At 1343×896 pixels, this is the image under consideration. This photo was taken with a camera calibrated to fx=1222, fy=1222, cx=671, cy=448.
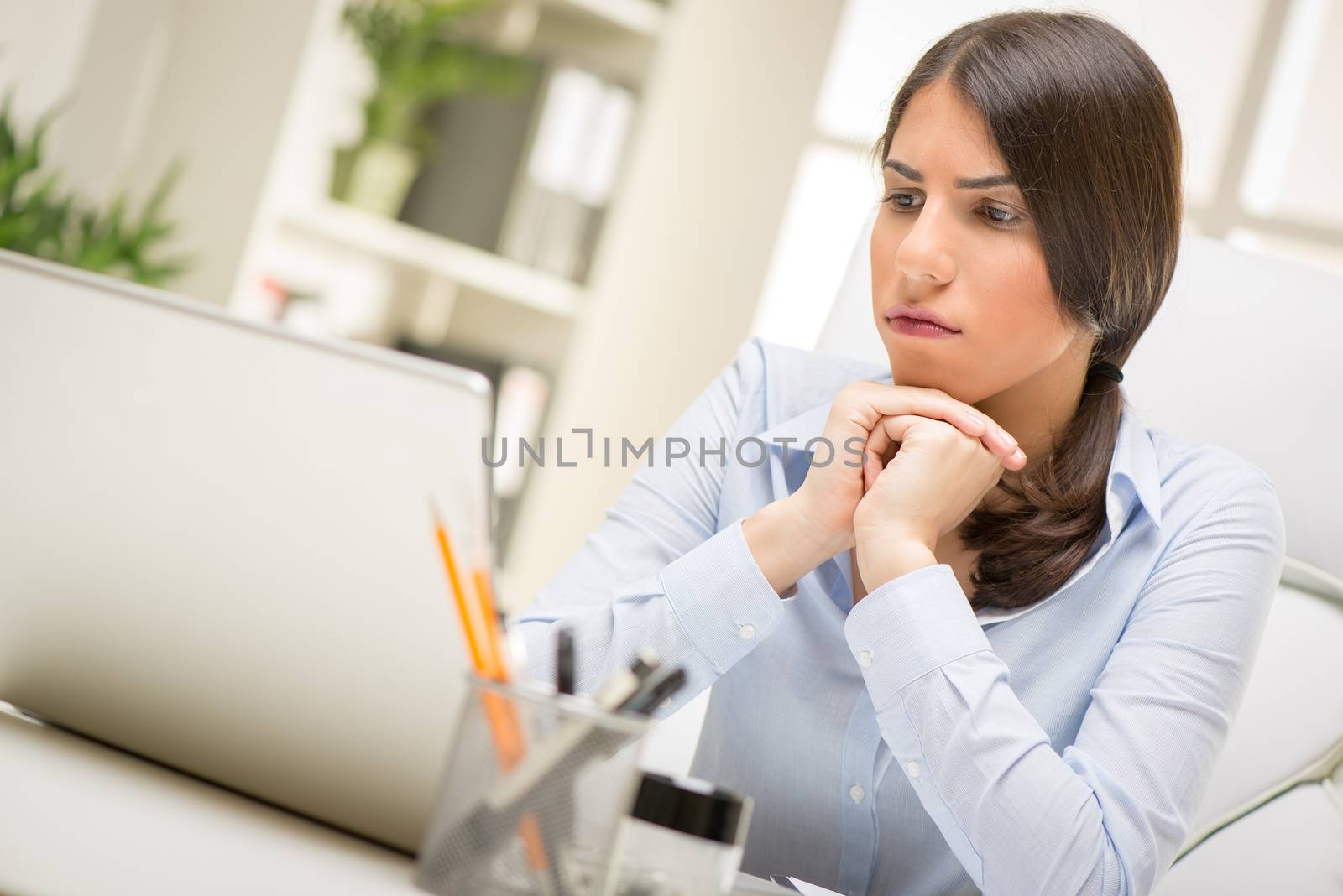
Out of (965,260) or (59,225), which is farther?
(59,225)

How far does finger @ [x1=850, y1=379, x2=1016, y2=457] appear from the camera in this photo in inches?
41.1

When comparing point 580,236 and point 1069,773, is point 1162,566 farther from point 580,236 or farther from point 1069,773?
point 580,236

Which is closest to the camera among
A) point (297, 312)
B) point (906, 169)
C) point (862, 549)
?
point (862, 549)

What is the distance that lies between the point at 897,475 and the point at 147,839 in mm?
648

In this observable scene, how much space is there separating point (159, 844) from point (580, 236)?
2296mm

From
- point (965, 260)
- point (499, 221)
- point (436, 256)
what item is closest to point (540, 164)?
point (499, 221)

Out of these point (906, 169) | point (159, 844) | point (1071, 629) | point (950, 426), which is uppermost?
point (906, 169)

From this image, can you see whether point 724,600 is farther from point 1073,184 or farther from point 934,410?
point 1073,184

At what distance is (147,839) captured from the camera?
1.71 feet

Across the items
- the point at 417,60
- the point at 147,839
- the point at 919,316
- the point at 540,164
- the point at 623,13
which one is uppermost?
the point at 623,13

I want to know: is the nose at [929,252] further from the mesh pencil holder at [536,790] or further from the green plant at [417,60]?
the green plant at [417,60]

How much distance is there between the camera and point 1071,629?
1.09m

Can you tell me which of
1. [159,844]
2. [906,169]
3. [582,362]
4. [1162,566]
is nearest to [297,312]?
[582,362]

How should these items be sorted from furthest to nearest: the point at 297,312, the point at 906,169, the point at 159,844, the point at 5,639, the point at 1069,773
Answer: the point at 297,312 → the point at 906,169 → the point at 1069,773 → the point at 5,639 → the point at 159,844
